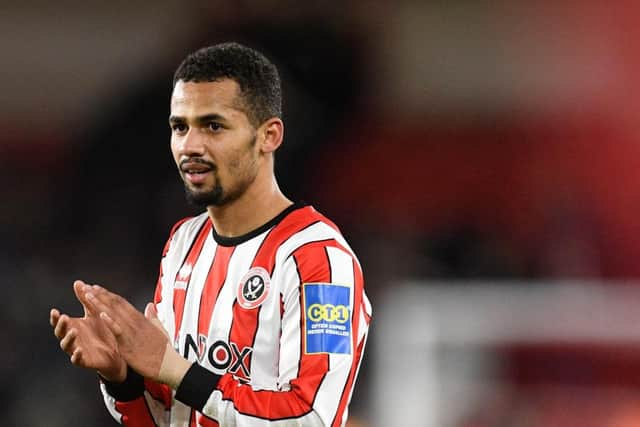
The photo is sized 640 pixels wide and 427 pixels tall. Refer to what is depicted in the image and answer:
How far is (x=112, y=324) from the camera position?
1973 millimetres

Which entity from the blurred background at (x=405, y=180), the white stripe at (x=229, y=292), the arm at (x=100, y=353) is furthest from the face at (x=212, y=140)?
the blurred background at (x=405, y=180)

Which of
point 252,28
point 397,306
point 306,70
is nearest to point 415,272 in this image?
point 397,306

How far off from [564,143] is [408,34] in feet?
4.53

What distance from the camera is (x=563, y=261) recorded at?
570 centimetres

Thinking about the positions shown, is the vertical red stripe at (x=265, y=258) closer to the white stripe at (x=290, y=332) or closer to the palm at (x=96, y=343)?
the white stripe at (x=290, y=332)

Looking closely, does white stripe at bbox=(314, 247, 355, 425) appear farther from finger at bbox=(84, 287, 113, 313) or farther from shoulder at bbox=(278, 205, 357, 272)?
finger at bbox=(84, 287, 113, 313)

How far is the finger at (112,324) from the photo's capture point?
1.97 m

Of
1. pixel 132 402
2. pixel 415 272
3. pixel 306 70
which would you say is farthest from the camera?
pixel 306 70

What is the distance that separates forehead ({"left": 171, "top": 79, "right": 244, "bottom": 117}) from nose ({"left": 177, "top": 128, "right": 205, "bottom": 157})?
0.05m

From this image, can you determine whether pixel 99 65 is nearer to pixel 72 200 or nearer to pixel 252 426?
pixel 72 200

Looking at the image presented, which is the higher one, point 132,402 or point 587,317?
point 132,402

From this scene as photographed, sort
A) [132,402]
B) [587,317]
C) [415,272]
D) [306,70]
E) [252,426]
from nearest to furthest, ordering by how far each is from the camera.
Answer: [252,426] < [132,402] < [587,317] < [415,272] < [306,70]

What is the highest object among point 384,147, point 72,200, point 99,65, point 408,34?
point 408,34

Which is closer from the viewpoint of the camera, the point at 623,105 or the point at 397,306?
the point at 397,306
